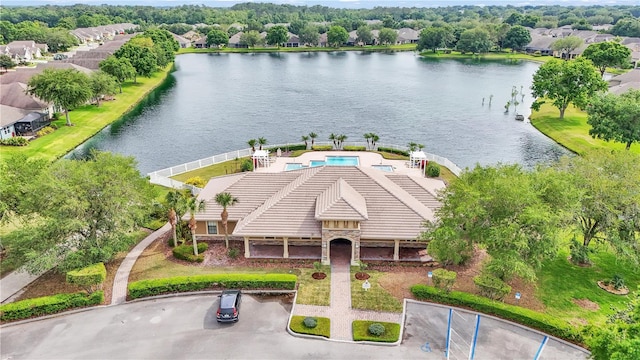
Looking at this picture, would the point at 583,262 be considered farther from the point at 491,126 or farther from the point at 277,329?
the point at 491,126

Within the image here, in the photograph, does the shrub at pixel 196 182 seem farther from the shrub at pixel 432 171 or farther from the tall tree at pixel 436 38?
the tall tree at pixel 436 38

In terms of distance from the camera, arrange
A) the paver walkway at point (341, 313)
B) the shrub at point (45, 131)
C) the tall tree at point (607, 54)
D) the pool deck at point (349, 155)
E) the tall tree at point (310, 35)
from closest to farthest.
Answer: the paver walkway at point (341, 313) → the pool deck at point (349, 155) → the shrub at point (45, 131) → the tall tree at point (607, 54) → the tall tree at point (310, 35)

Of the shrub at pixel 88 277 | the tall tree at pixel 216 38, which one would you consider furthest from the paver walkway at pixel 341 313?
the tall tree at pixel 216 38

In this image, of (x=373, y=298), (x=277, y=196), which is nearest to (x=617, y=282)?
(x=373, y=298)

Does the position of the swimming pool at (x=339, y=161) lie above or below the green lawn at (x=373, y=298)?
above

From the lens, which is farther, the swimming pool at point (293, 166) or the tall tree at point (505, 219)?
the swimming pool at point (293, 166)

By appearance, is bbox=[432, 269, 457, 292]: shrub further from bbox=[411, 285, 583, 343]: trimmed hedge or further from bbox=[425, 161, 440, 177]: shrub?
bbox=[425, 161, 440, 177]: shrub

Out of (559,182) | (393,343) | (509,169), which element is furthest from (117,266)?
(559,182)
